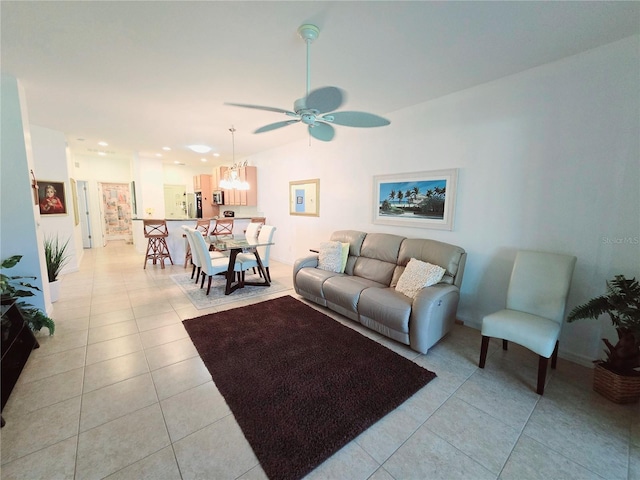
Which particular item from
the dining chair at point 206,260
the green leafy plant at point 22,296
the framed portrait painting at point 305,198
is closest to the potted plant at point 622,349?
the framed portrait painting at point 305,198

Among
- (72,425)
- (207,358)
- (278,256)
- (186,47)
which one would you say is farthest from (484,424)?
(278,256)

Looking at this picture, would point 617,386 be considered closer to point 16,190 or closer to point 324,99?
point 324,99

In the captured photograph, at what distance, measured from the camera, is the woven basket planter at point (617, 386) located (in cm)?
178

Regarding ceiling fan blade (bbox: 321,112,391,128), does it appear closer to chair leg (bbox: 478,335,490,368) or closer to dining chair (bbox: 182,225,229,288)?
chair leg (bbox: 478,335,490,368)

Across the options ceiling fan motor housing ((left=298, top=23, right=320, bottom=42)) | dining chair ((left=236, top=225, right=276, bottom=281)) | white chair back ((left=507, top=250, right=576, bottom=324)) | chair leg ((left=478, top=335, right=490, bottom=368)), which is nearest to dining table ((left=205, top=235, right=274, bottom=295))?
dining chair ((left=236, top=225, right=276, bottom=281))

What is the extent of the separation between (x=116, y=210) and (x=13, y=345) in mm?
7919

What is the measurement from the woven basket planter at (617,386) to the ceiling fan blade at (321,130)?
2.89m

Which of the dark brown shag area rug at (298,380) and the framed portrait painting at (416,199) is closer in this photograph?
the dark brown shag area rug at (298,380)

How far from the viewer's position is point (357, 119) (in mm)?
2061

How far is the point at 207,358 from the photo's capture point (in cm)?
230

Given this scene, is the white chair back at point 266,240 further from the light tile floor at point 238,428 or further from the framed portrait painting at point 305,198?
the light tile floor at point 238,428

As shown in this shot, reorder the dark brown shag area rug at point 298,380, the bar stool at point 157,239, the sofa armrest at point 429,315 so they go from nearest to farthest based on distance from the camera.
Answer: the dark brown shag area rug at point 298,380, the sofa armrest at point 429,315, the bar stool at point 157,239

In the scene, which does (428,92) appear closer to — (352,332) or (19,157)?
(352,332)

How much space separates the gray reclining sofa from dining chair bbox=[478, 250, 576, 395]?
0.43 m
